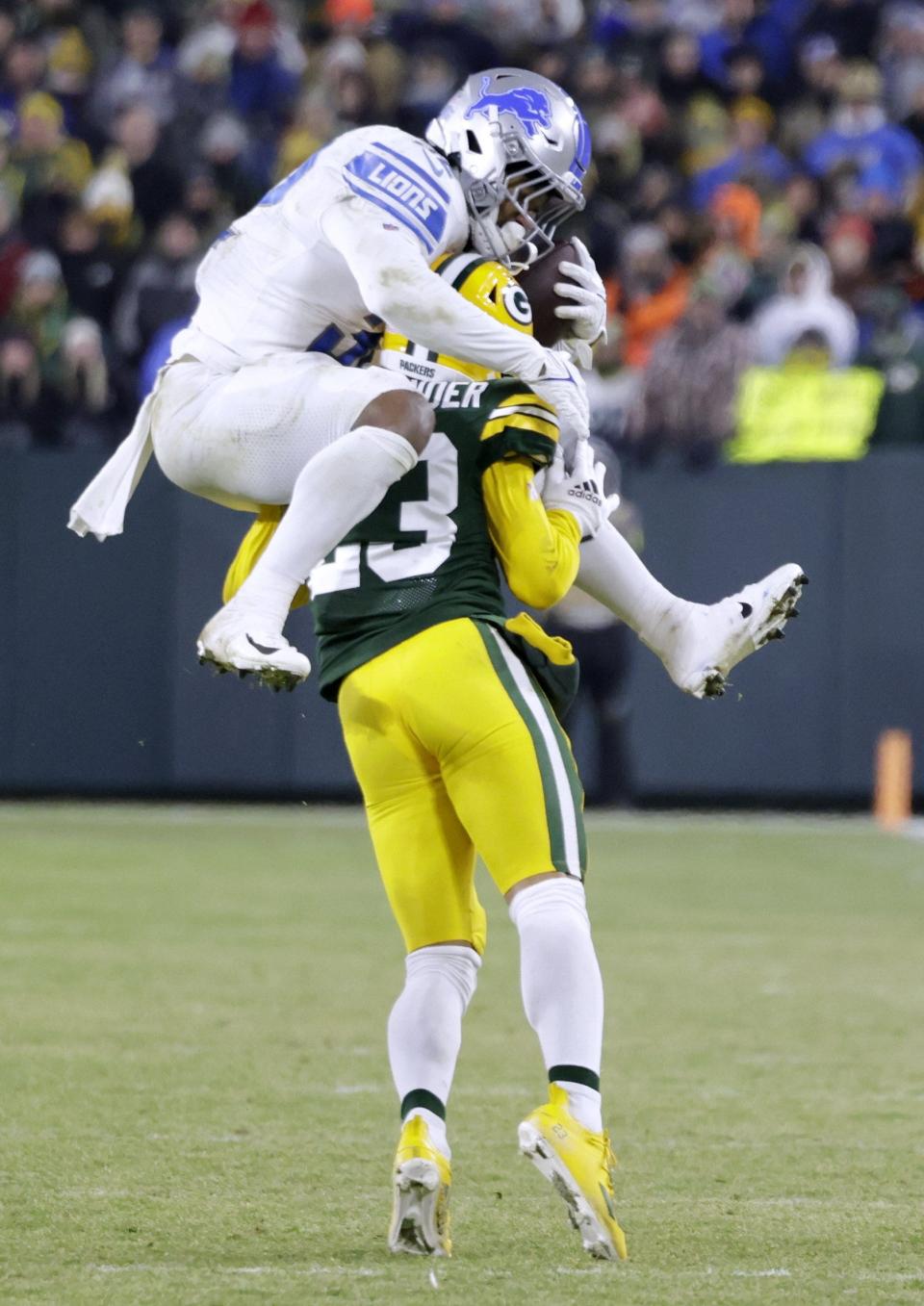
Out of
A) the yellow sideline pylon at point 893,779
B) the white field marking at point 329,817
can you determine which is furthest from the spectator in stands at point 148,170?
the yellow sideline pylon at point 893,779

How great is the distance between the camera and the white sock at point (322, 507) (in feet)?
12.6

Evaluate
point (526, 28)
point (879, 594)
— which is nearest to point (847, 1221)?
point (879, 594)

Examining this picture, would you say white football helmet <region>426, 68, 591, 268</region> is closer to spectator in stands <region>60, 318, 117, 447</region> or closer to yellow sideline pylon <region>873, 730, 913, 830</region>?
yellow sideline pylon <region>873, 730, 913, 830</region>

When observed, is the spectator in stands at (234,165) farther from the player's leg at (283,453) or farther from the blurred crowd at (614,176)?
the player's leg at (283,453)

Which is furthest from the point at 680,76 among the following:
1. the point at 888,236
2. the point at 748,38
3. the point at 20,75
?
the point at 20,75

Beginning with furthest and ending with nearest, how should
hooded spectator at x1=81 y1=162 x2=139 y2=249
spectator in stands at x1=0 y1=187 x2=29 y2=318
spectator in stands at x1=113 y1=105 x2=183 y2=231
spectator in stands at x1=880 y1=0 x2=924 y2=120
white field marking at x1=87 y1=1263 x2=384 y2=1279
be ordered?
spectator in stands at x1=880 y1=0 x2=924 y2=120 < spectator in stands at x1=113 y1=105 x2=183 y2=231 < spectator in stands at x1=0 y1=187 x2=29 y2=318 < hooded spectator at x1=81 y1=162 x2=139 y2=249 < white field marking at x1=87 y1=1263 x2=384 y2=1279

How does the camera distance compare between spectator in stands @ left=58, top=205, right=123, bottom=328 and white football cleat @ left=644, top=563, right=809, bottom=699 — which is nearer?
white football cleat @ left=644, top=563, right=809, bottom=699

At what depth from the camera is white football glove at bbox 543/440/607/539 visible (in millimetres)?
4105

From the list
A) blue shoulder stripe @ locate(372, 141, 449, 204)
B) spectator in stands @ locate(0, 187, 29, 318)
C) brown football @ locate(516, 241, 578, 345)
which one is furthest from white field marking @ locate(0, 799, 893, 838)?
blue shoulder stripe @ locate(372, 141, 449, 204)

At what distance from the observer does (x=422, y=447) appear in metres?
3.89

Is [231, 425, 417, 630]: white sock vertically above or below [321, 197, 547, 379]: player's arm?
below

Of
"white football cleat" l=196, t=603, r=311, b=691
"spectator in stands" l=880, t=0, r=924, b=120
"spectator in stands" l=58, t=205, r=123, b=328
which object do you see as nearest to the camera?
"white football cleat" l=196, t=603, r=311, b=691

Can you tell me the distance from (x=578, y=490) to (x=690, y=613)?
349mm

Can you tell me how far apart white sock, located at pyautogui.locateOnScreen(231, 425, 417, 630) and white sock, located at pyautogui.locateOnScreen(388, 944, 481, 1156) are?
2.14ft
